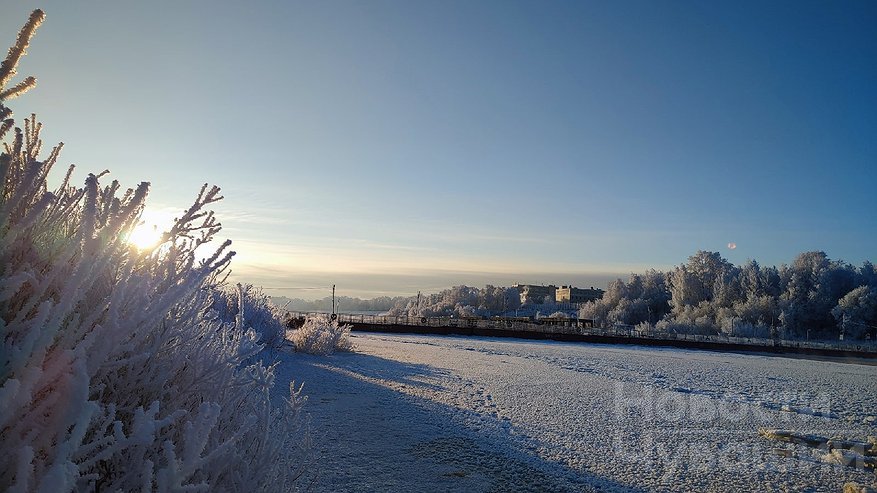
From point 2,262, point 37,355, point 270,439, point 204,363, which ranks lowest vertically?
point 270,439

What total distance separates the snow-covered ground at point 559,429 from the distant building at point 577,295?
113 meters

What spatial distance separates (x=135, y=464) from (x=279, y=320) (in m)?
12.6

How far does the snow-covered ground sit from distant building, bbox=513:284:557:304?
11441cm

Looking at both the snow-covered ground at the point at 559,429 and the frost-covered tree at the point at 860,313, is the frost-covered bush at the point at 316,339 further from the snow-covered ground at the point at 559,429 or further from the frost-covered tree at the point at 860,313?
the frost-covered tree at the point at 860,313

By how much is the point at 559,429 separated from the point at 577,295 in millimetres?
121885

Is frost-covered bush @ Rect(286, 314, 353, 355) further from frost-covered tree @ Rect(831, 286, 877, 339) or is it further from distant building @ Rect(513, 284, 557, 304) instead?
distant building @ Rect(513, 284, 557, 304)

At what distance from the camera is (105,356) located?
1488 mm

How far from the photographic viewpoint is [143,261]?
2234mm

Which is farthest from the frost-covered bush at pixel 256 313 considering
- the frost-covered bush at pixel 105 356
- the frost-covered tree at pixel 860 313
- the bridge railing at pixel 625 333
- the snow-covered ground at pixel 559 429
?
the frost-covered tree at pixel 860 313

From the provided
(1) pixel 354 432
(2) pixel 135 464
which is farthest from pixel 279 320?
(2) pixel 135 464

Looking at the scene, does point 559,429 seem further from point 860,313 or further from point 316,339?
point 860,313

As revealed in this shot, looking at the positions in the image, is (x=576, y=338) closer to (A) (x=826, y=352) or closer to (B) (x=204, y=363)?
(A) (x=826, y=352)

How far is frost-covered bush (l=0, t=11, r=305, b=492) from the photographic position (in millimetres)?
1282

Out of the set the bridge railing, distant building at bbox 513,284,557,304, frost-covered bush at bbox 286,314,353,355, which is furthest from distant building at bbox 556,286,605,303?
frost-covered bush at bbox 286,314,353,355
